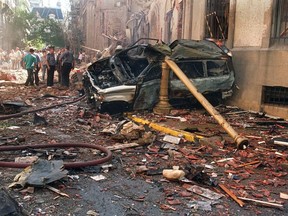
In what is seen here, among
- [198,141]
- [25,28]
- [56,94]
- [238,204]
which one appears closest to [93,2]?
[25,28]

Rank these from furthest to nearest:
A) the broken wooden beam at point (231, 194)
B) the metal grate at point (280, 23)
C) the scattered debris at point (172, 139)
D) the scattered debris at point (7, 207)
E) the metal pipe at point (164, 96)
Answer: the metal grate at point (280, 23), the metal pipe at point (164, 96), the scattered debris at point (172, 139), the broken wooden beam at point (231, 194), the scattered debris at point (7, 207)

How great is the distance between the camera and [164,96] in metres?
9.49

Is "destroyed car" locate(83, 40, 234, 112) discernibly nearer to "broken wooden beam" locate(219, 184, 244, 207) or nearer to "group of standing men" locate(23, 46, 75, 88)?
"group of standing men" locate(23, 46, 75, 88)

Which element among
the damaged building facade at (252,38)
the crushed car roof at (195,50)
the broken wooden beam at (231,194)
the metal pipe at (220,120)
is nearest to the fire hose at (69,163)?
the broken wooden beam at (231,194)

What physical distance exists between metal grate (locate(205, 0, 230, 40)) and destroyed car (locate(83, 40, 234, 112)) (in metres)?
1.65

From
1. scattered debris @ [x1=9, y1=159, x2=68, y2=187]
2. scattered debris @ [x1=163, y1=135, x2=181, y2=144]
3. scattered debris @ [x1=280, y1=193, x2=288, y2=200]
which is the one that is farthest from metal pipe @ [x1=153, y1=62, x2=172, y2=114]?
scattered debris @ [x1=280, y1=193, x2=288, y2=200]

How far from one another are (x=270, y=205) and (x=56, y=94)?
438 inches

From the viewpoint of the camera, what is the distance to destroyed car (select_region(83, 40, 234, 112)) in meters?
9.22

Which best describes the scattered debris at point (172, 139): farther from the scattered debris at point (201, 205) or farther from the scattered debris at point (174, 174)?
the scattered debris at point (201, 205)

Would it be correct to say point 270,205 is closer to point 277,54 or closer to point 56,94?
point 277,54

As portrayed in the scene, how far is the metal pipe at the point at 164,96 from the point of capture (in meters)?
9.33

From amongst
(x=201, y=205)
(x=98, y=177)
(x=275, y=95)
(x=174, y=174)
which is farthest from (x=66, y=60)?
(x=201, y=205)

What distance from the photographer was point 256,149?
660 cm

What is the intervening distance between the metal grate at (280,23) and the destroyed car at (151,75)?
147 cm
